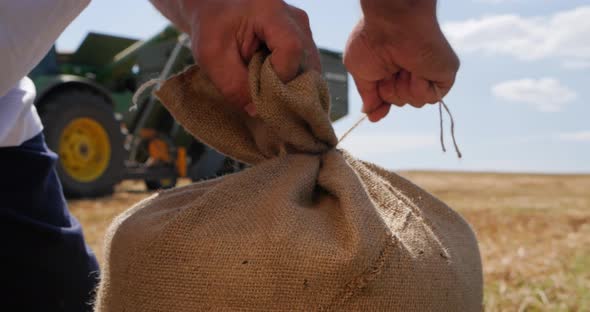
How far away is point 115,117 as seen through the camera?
6.04 m

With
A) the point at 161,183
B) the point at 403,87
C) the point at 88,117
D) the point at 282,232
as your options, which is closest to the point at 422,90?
the point at 403,87

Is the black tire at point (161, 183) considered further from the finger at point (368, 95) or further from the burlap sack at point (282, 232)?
the burlap sack at point (282, 232)

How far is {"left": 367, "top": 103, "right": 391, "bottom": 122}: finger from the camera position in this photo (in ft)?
4.42

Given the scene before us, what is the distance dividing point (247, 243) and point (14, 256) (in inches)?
28.9

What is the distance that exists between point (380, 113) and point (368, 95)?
0.04 meters

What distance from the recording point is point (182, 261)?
90 centimetres

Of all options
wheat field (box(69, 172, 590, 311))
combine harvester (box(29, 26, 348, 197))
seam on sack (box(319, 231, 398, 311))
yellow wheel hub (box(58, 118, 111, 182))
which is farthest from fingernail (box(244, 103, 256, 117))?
yellow wheel hub (box(58, 118, 111, 182))

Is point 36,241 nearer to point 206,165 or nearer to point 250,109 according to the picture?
point 250,109

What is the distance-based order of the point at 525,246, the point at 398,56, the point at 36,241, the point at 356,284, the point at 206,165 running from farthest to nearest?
the point at 206,165 → the point at 525,246 → the point at 36,241 → the point at 398,56 → the point at 356,284

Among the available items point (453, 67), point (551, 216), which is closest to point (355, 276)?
point (453, 67)

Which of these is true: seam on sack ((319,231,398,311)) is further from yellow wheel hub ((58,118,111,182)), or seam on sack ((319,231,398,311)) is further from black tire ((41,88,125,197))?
yellow wheel hub ((58,118,111,182))

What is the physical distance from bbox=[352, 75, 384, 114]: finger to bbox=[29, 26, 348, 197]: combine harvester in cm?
371

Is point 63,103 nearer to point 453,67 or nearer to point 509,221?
point 509,221

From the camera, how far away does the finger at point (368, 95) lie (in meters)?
1.34
